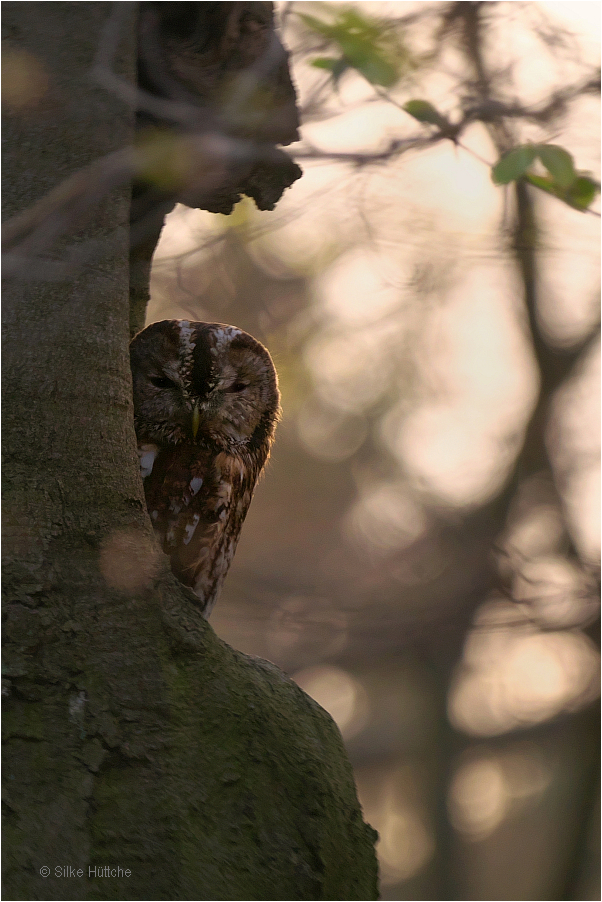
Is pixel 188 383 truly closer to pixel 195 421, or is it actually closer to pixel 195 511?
pixel 195 421

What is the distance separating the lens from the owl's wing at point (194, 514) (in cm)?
260

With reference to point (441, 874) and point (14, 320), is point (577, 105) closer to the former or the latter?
point (14, 320)

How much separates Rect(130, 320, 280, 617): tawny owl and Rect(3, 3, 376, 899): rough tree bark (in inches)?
26.3

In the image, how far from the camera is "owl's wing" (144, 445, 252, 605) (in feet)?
8.53

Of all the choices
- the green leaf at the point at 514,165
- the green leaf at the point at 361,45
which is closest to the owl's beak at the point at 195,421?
the green leaf at the point at 361,45

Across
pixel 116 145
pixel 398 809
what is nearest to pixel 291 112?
pixel 116 145

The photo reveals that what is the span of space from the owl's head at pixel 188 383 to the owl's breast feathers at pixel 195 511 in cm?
9

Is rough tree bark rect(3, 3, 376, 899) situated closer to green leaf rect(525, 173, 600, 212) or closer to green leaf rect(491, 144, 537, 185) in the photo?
green leaf rect(491, 144, 537, 185)

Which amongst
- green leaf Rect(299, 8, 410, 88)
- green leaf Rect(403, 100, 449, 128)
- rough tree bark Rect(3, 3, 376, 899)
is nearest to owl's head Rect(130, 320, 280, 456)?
rough tree bark Rect(3, 3, 376, 899)

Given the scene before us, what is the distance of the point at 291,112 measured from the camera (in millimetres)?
1637

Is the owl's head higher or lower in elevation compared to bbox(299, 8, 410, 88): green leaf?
lower

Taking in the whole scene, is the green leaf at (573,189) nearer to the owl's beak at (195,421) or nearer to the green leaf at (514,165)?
the green leaf at (514,165)

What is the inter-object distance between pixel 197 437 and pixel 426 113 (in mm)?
1649

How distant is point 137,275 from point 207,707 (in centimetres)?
164
